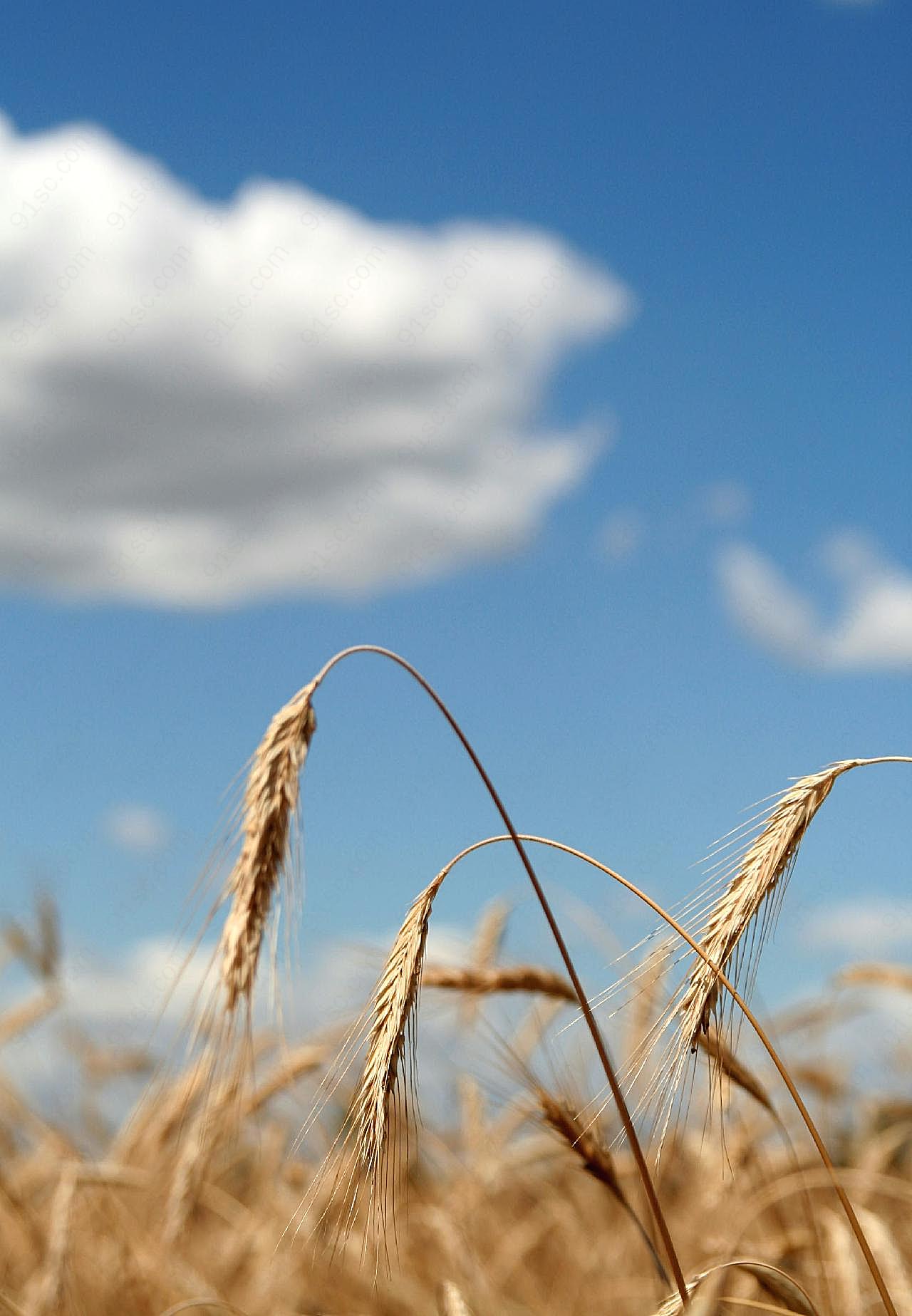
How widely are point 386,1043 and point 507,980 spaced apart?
770 millimetres

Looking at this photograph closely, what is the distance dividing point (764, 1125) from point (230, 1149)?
82.5 inches

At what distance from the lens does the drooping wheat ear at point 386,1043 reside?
171 centimetres

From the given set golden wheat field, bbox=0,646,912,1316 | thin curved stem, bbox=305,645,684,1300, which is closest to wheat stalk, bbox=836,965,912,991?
golden wheat field, bbox=0,646,912,1316

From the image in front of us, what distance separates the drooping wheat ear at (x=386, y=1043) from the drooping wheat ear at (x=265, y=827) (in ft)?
1.69

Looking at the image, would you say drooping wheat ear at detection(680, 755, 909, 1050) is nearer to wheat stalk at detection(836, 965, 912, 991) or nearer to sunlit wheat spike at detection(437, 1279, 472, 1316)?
sunlit wheat spike at detection(437, 1279, 472, 1316)

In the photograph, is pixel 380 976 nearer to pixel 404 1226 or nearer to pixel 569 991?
pixel 569 991

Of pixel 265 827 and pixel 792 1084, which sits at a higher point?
pixel 265 827

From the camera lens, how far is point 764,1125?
478 centimetres

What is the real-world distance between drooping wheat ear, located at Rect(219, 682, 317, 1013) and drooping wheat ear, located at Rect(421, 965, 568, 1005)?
370 mm

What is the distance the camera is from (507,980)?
2477mm

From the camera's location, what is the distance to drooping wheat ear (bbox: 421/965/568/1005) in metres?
2.46

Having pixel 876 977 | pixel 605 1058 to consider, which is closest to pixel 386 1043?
pixel 605 1058

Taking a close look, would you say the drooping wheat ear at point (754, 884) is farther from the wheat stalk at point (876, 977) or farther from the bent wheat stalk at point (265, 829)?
the wheat stalk at point (876, 977)

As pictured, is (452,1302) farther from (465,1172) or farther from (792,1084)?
(465,1172)
